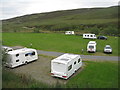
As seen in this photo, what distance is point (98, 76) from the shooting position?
15.6 m

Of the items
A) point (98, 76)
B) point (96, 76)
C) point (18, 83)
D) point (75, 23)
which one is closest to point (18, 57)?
point (18, 83)

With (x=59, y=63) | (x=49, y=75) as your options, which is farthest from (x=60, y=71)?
(x=49, y=75)

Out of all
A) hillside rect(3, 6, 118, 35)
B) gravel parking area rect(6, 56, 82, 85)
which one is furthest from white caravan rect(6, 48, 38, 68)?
hillside rect(3, 6, 118, 35)

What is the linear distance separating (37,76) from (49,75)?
138 centimetres

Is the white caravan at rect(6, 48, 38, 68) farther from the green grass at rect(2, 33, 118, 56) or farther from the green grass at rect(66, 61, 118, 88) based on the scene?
the green grass at rect(2, 33, 118, 56)

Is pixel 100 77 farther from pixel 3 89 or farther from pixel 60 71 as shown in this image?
pixel 3 89

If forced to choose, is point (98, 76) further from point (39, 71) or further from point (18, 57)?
point (18, 57)

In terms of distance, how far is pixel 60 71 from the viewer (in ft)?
48.5

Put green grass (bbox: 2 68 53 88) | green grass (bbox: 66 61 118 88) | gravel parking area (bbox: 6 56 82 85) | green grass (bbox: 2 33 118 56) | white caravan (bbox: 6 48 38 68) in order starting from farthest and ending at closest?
green grass (bbox: 2 33 118 56) < white caravan (bbox: 6 48 38 68) < gravel parking area (bbox: 6 56 82 85) < green grass (bbox: 66 61 118 88) < green grass (bbox: 2 68 53 88)

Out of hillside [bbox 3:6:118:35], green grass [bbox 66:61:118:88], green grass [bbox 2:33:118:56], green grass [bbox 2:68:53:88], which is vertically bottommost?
green grass [bbox 66:61:118:88]

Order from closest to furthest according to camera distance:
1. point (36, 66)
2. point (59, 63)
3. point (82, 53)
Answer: point (59, 63), point (36, 66), point (82, 53)

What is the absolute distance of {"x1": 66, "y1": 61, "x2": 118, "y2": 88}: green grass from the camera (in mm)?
13652

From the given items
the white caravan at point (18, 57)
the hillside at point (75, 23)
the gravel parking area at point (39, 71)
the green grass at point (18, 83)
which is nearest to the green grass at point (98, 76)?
the gravel parking area at point (39, 71)

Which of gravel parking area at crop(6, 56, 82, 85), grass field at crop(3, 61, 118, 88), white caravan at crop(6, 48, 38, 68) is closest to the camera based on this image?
grass field at crop(3, 61, 118, 88)
